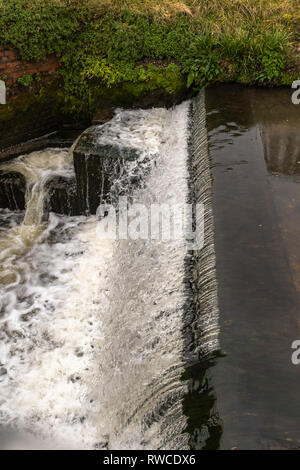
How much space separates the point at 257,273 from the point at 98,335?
1870 millimetres

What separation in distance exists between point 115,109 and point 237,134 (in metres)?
2.60

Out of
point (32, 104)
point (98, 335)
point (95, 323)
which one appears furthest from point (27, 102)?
point (98, 335)

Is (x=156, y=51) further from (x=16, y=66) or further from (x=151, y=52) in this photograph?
(x=16, y=66)

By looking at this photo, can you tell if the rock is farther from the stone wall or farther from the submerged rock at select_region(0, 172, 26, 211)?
the stone wall

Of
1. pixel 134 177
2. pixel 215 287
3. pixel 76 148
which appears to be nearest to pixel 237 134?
pixel 134 177

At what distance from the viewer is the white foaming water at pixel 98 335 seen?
10.8ft

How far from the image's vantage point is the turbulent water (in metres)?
3.35

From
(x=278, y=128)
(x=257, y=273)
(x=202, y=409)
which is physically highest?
(x=278, y=128)

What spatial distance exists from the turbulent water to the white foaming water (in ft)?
0.04

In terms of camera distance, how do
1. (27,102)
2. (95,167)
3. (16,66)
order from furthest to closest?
(27,102) → (16,66) → (95,167)

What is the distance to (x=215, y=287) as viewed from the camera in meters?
3.42

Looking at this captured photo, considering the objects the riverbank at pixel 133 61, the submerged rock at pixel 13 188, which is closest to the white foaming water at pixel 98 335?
the submerged rock at pixel 13 188

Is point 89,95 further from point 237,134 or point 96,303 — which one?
point 96,303

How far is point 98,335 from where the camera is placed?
4.33m
